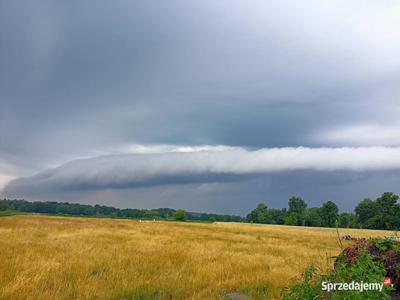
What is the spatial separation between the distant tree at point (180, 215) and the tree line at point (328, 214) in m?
29.6

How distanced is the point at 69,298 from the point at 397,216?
10780 centimetres

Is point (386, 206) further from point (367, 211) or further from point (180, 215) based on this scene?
point (180, 215)

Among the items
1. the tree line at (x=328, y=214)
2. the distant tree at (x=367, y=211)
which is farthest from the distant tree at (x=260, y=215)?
the distant tree at (x=367, y=211)

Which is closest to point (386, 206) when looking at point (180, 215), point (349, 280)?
point (180, 215)

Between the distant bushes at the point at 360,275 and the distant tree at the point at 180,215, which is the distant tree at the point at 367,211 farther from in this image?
the distant bushes at the point at 360,275

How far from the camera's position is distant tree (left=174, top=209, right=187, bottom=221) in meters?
136

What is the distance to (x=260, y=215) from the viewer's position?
149375 millimetres

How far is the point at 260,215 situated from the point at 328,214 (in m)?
28.1

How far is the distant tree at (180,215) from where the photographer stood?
13575 centimetres

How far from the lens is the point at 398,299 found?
234 inches

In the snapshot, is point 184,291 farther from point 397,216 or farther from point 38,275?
A: point 397,216

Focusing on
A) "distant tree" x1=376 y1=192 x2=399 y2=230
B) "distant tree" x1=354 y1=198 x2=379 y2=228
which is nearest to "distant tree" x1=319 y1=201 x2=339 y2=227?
"distant tree" x1=354 y1=198 x2=379 y2=228

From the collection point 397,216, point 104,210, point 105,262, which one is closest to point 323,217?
point 397,216

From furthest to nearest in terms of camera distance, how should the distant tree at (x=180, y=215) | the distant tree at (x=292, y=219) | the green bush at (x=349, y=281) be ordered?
1. the distant tree at (x=180, y=215)
2. the distant tree at (x=292, y=219)
3. the green bush at (x=349, y=281)
